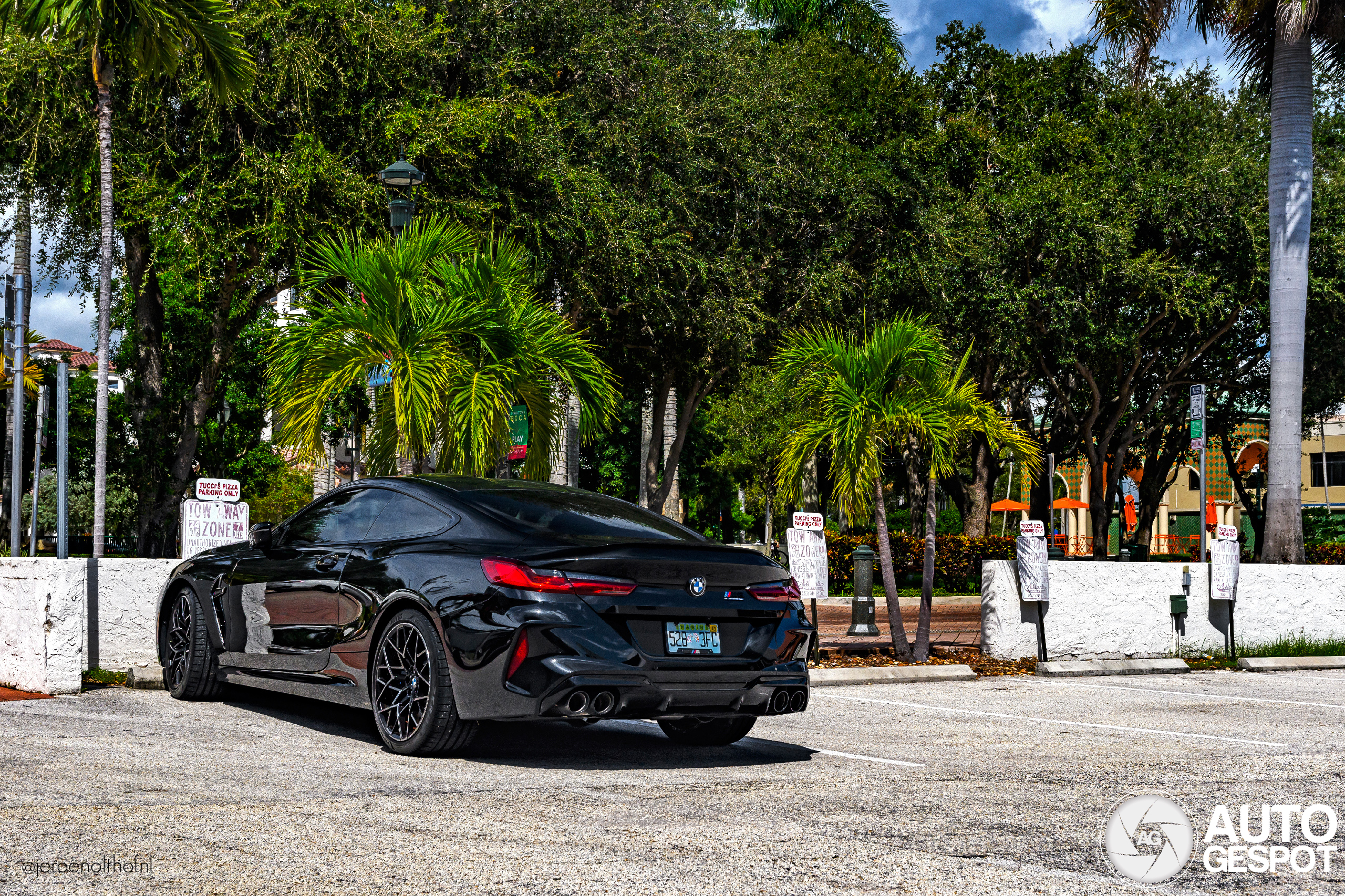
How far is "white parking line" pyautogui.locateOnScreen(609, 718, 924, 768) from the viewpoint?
7238 mm

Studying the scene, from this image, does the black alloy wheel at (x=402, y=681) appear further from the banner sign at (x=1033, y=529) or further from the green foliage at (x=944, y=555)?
the green foliage at (x=944, y=555)

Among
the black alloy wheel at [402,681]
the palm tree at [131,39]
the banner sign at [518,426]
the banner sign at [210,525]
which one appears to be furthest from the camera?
the palm tree at [131,39]

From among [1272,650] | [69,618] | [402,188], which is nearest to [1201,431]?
[1272,650]

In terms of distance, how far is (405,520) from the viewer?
7.50 metres

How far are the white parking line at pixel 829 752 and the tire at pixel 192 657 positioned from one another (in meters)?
2.66

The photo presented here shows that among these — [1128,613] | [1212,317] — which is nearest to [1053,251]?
[1212,317]

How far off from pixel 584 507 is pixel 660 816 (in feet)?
8.18

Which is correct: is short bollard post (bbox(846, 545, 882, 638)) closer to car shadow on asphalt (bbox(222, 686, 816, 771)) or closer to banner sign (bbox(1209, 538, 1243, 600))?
banner sign (bbox(1209, 538, 1243, 600))

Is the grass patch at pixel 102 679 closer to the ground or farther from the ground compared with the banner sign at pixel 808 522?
closer to the ground

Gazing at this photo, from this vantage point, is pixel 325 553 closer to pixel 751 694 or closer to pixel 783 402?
pixel 751 694

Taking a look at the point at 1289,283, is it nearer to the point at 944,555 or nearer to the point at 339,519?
the point at 944,555

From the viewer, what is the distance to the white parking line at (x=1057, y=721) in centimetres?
868

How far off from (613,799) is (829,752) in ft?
7.37

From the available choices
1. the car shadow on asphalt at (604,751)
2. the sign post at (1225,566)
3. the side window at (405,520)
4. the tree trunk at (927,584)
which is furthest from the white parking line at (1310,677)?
the side window at (405,520)
